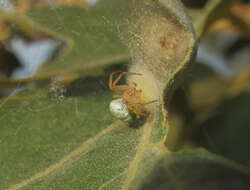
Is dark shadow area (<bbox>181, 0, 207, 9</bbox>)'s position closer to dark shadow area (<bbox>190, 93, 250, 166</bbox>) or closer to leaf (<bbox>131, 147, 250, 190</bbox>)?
dark shadow area (<bbox>190, 93, 250, 166</bbox>)

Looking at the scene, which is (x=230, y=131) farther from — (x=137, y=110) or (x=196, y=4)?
(x=137, y=110)

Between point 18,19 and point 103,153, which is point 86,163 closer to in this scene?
point 103,153

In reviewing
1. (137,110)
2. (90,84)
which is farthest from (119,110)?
(90,84)

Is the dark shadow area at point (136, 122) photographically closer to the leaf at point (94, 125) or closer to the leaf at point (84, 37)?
the leaf at point (94, 125)

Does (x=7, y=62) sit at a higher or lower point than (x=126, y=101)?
lower

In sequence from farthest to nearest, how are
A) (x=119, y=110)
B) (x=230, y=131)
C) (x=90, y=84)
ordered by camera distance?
1. (x=230, y=131)
2. (x=90, y=84)
3. (x=119, y=110)

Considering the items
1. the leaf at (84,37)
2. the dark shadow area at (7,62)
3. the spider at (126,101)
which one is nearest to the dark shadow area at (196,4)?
the leaf at (84,37)

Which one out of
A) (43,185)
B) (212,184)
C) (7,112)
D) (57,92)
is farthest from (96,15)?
(212,184)
